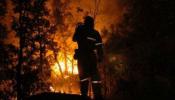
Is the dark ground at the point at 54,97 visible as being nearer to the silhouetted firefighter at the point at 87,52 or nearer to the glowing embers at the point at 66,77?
the silhouetted firefighter at the point at 87,52

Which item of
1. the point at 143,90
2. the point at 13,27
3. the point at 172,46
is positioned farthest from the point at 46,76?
the point at 172,46

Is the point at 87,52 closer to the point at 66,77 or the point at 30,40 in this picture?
the point at 30,40

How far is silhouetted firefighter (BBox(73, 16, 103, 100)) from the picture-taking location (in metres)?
9.08

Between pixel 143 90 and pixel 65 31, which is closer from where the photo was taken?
pixel 143 90

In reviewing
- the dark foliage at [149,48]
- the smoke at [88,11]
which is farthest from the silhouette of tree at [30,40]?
the smoke at [88,11]

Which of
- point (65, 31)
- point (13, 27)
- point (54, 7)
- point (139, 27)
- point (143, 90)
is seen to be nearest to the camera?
point (13, 27)

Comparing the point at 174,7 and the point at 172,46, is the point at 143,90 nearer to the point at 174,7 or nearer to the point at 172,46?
the point at 172,46

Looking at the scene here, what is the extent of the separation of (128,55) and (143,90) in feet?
12.7

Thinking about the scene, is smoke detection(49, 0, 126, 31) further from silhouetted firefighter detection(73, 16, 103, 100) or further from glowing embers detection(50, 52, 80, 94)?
silhouetted firefighter detection(73, 16, 103, 100)

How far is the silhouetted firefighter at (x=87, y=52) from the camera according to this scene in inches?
357

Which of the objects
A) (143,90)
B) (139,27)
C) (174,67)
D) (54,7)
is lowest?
(143,90)

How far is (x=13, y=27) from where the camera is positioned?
10031 mm

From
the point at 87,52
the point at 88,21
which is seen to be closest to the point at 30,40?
the point at 87,52

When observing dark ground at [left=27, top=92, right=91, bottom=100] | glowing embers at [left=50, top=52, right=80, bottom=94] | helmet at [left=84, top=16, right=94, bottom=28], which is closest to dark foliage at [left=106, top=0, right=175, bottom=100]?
glowing embers at [left=50, top=52, right=80, bottom=94]
